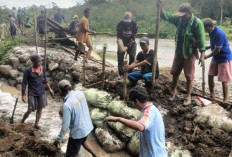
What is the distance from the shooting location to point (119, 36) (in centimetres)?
587

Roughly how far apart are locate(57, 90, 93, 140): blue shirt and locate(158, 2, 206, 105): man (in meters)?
2.30

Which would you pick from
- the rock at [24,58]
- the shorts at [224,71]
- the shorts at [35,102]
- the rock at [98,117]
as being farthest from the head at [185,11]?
the rock at [24,58]

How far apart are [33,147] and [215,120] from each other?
3.07 metres

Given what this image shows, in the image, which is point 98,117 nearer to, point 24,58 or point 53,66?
point 53,66

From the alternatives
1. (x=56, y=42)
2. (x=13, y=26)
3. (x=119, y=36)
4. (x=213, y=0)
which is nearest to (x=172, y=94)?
(x=119, y=36)

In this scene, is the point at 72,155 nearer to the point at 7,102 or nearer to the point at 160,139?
the point at 160,139

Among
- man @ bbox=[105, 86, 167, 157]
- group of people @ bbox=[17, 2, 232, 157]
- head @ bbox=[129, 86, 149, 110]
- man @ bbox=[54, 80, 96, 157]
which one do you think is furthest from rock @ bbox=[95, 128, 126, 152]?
head @ bbox=[129, 86, 149, 110]

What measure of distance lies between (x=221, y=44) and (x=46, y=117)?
174 inches

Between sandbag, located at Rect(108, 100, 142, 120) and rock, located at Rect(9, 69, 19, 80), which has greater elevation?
rock, located at Rect(9, 69, 19, 80)

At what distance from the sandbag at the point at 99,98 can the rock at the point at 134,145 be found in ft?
3.76

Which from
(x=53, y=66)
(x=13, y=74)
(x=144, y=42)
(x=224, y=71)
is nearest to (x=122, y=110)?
(x=144, y=42)

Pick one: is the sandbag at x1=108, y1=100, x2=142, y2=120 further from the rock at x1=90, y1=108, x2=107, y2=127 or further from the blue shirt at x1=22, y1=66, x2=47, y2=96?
the blue shirt at x1=22, y1=66, x2=47, y2=96

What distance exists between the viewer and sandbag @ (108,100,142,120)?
4.57m

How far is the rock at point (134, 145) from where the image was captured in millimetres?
4266
